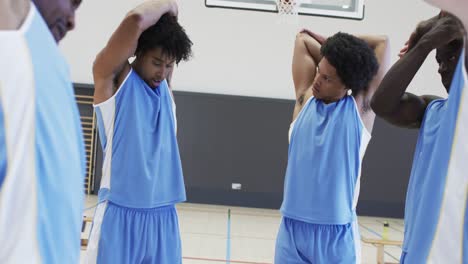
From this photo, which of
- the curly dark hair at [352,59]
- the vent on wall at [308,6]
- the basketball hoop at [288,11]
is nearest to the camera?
the curly dark hair at [352,59]

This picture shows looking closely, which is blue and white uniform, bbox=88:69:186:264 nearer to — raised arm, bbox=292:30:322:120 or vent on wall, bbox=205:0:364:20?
raised arm, bbox=292:30:322:120

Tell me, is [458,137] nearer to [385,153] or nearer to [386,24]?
[385,153]

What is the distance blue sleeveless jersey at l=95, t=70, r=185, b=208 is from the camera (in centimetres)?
238

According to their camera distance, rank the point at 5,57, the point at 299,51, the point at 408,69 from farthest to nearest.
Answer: the point at 299,51 → the point at 408,69 → the point at 5,57

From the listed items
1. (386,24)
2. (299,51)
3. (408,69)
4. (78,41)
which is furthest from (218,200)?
(408,69)

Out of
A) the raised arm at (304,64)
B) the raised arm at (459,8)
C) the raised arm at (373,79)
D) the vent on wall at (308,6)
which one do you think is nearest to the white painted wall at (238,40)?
the vent on wall at (308,6)

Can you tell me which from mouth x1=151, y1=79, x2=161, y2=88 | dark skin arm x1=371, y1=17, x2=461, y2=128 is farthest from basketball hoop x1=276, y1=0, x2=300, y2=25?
dark skin arm x1=371, y1=17, x2=461, y2=128

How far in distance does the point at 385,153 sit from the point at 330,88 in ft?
18.4

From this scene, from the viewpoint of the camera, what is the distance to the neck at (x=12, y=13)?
0.95 m

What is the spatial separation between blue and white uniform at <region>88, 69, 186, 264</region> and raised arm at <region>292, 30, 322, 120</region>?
1006mm

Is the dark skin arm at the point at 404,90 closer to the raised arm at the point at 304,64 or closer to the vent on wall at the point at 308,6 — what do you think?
the raised arm at the point at 304,64

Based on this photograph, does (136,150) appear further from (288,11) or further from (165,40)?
(288,11)

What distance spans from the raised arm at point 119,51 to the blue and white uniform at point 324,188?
107 centimetres

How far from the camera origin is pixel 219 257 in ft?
16.1
